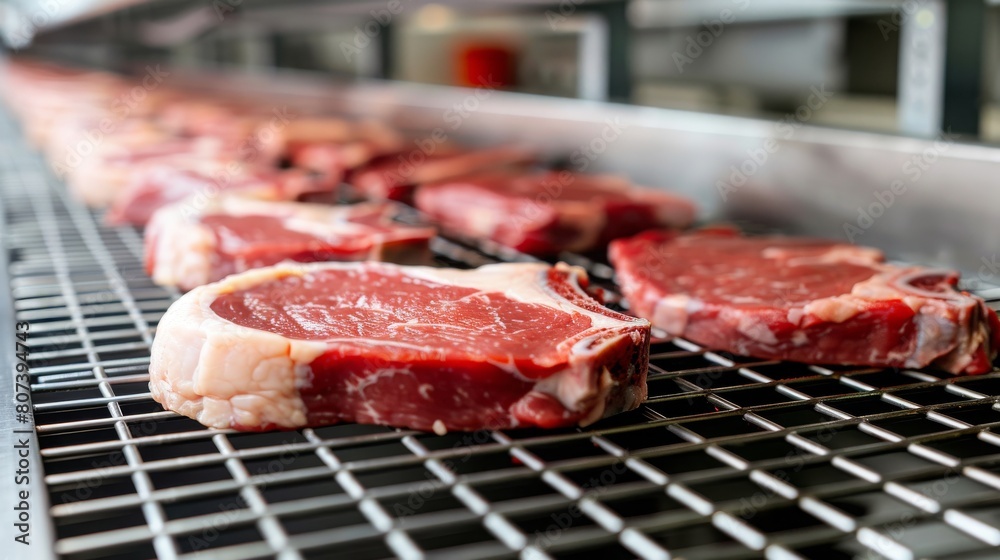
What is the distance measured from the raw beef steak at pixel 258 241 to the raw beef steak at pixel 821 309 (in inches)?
24.2

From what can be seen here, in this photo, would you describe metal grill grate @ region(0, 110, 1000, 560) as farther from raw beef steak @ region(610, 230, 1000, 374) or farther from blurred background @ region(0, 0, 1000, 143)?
blurred background @ region(0, 0, 1000, 143)

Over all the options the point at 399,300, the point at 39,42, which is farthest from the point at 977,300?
the point at 39,42

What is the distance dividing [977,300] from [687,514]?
91 centimetres

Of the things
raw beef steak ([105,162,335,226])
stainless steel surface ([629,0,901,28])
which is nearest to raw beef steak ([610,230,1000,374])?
raw beef steak ([105,162,335,226])

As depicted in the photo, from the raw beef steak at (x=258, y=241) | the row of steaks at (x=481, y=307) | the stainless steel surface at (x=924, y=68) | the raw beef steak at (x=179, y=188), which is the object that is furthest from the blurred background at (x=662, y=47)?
the raw beef steak at (x=258, y=241)

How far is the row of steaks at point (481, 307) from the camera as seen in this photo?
4.80 feet

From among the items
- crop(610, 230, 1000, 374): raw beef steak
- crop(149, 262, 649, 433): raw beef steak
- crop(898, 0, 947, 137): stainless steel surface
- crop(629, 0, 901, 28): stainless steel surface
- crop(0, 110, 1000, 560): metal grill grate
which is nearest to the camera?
crop(0, 110, 1000, 560): metal grill grate

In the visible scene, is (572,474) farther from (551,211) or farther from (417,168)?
(417,168)

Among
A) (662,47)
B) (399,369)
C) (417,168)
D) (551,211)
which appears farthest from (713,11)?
(399,369)

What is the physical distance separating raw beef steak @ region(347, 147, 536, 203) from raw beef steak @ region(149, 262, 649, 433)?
1.90 m

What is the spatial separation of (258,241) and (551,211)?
798 mm

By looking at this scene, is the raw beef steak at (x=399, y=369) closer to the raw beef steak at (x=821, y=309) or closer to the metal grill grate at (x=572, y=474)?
the metal grill grate at (x=572, y=474)

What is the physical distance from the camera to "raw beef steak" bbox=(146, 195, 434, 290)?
2.34m

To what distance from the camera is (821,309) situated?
1764 millimetres
